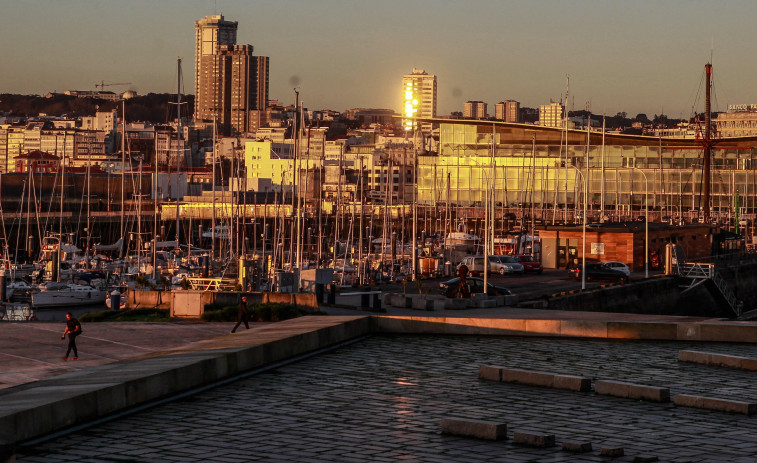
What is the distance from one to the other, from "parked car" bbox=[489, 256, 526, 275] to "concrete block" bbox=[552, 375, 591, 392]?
4148 centimetres

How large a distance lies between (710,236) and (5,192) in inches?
5013

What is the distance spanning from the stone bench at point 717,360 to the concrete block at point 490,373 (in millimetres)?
4428

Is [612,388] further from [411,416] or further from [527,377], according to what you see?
[411,416]

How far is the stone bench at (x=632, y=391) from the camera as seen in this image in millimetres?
18812

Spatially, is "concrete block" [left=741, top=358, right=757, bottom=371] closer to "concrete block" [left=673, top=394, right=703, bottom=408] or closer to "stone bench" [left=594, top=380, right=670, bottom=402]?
"stone bench" [left=594, top=380, right=670, bottom=402]

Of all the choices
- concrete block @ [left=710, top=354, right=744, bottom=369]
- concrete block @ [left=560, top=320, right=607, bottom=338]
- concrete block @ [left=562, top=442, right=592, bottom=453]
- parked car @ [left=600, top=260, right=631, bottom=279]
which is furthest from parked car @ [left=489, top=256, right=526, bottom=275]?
concrete block @ [left=562, top=442, right=592, bottom=453]

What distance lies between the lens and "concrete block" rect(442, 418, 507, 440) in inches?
603

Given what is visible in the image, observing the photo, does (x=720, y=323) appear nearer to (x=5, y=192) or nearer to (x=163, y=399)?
(x=163, y=399)

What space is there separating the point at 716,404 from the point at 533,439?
4.16m

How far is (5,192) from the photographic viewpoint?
185m

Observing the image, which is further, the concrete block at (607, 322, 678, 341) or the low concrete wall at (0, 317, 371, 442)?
the concrete block at (607, 322, 678, 341)

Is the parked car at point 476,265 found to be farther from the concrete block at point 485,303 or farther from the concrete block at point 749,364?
the concrete block at point 749,364

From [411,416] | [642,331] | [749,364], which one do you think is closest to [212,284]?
[642,331]

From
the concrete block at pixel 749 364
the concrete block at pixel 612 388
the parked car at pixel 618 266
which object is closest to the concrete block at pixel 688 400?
the concrete block at pixel 612 388
